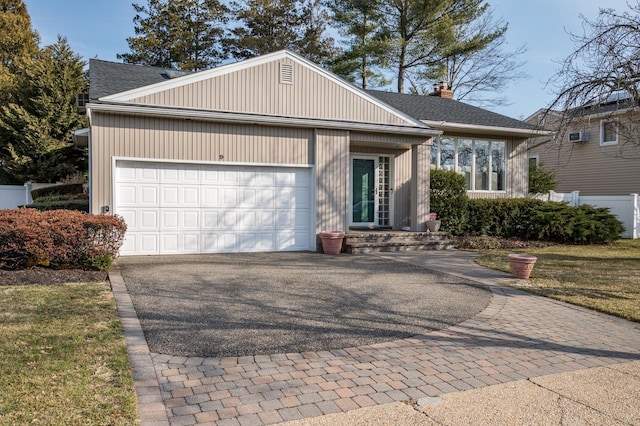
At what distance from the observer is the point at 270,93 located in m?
11.5

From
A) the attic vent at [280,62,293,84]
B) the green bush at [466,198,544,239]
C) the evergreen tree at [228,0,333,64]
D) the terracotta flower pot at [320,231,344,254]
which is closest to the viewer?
the terracotta flower pot at [320,231,344,254]

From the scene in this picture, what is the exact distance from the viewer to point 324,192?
469 inches

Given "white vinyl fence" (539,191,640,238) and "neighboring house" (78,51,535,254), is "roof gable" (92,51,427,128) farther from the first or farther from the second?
"white vinyl fence" (539,191,640,238)

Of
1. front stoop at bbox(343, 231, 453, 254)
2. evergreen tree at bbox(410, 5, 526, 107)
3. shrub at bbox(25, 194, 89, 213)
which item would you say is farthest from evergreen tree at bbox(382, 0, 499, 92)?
shrub at bbox(25, 194, 89, 213)

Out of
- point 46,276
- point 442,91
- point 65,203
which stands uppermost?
point 442,91

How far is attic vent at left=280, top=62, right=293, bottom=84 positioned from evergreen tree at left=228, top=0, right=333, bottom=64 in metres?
15.8

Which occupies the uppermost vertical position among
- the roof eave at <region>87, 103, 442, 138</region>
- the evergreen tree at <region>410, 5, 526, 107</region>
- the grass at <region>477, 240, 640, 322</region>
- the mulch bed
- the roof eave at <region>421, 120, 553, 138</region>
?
the evergreen tree at <region>410, 5, 526, 107</region>

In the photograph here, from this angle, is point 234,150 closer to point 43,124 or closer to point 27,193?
point 43,124

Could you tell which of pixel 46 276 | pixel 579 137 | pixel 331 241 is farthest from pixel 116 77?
pixel 579 137

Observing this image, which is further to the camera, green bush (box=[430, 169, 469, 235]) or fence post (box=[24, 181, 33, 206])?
fence post (box=[24, 181, 33, 206])

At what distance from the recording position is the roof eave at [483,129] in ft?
47.6

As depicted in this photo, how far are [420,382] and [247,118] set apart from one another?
27.6ft

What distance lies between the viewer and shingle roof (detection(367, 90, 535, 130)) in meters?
15.2

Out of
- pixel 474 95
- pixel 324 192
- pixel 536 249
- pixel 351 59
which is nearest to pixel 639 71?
pixel 536 249
